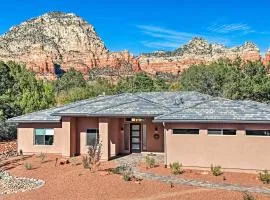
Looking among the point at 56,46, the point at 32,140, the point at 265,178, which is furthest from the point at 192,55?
the point at 265,178

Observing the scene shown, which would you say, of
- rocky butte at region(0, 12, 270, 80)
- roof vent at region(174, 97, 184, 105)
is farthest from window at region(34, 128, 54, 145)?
rocky butte at region(0, 12, 270, 80)

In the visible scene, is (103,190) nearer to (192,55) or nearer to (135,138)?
(135,138)

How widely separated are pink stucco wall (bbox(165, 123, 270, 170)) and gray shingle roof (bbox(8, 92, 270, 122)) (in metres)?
0.50

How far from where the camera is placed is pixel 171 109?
78.3 feet

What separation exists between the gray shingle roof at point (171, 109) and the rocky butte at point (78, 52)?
96274 millimetres

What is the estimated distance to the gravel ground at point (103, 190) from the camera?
1534 centimetres

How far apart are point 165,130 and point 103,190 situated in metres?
6.26

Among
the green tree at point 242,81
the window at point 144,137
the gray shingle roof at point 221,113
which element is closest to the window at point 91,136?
the window at point 144,137

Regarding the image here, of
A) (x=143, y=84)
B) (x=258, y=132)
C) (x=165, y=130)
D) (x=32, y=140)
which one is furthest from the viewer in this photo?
(x=143, y=84)

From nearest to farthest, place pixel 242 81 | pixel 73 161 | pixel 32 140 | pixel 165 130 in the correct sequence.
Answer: pixel 165 130, pixel 73 161, pixel 32 140, pixel 242 81

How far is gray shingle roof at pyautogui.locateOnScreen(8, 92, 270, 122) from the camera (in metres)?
20.8

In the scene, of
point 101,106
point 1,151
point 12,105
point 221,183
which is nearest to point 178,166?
point 221,183

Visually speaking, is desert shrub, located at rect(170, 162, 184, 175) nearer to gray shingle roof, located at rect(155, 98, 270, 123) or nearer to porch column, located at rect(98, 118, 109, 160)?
gray shingle roof, located at rect(155, 98, 270, 123)

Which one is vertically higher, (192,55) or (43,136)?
(192,55)
